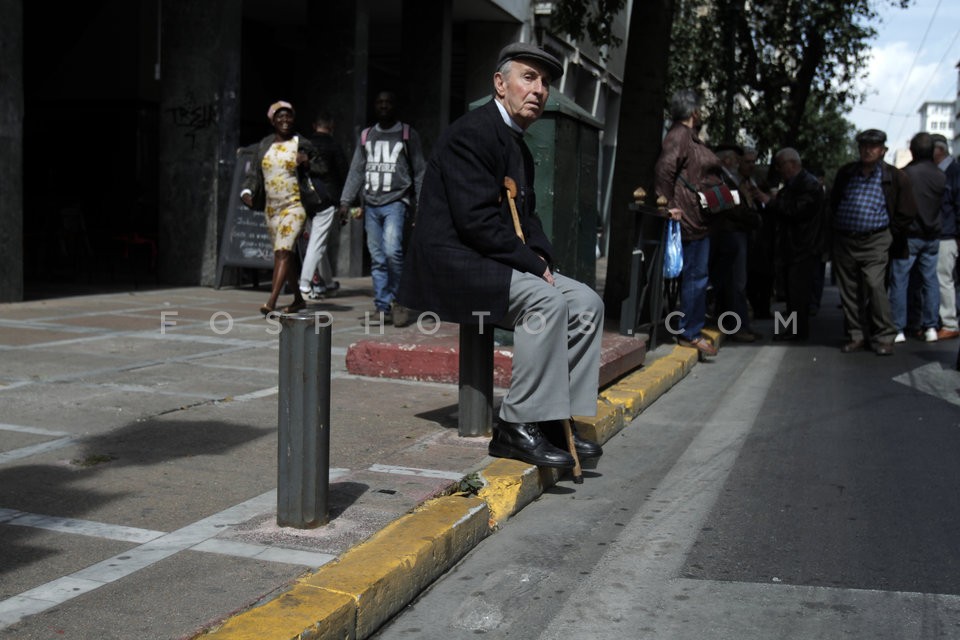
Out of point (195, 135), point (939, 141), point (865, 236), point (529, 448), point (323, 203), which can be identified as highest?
point (939, 141)

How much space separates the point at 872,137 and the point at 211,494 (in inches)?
298

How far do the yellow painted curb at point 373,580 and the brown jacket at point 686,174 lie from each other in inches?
205

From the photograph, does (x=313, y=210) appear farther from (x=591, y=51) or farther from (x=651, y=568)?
(x=591, y=51)

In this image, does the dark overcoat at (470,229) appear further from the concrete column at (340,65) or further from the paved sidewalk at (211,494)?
the concrete column at (340,65)

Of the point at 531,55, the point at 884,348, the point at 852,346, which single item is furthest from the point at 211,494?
the point at 852,346

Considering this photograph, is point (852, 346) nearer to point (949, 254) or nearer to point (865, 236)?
point (865, 236)

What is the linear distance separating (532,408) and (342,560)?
1.47 metres

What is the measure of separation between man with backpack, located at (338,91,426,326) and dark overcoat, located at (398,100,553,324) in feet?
15.7

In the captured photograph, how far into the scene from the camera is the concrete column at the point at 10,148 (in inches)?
390

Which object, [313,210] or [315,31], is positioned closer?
[313,210]

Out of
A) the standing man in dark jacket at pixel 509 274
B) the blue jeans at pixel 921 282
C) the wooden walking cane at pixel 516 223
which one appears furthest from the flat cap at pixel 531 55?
the blue jeans at pixel 921 282

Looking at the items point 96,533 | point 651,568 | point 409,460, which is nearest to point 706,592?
point 651,568

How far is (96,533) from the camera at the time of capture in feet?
12.3

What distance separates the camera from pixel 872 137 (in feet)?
32.6
